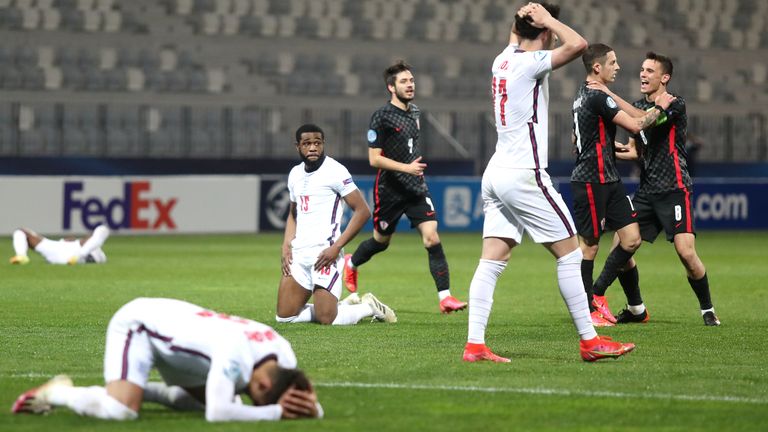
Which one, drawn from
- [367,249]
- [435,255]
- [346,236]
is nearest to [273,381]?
[346,236]

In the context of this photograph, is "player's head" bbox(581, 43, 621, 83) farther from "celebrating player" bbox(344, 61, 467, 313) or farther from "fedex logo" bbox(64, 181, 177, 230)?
"fedex logo" bbox(64, 181, 177, 230)

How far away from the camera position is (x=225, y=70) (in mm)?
29797

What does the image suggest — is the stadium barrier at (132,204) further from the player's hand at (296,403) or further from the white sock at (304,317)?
the player's hand at (296,403)

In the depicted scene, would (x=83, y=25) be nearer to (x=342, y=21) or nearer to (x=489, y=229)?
(x=342, y=21)

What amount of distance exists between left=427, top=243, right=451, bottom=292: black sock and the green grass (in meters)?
0.30

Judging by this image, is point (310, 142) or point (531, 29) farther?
point (310, 142)

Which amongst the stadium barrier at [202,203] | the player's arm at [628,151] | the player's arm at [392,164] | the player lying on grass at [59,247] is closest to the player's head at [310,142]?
the player's arm at [392,164]

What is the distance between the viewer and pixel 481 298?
27.8 feet

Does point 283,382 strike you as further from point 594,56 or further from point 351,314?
point 594,56

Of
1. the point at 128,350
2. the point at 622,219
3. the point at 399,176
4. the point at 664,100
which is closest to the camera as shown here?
the point at 128,350

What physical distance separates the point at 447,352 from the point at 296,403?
3068 millimetres

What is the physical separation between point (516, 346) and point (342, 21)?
22400 mm

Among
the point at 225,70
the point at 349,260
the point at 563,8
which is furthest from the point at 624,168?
the point at 349,260

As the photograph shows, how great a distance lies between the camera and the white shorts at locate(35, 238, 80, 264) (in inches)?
714
